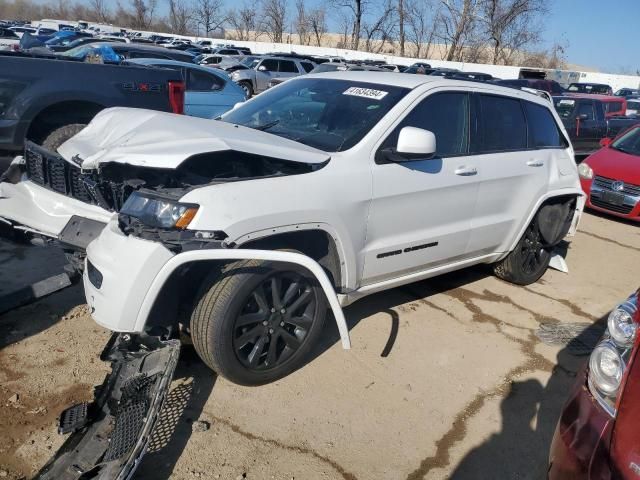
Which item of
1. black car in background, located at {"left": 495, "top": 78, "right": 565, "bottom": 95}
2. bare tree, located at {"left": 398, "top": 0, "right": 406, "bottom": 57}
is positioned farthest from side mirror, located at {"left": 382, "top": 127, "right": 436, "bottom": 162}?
bare tree, located at {"left": 398, "top": 0, "right": 406, "bottom": 57}

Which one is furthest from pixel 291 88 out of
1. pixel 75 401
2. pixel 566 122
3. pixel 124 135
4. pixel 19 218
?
pixel 566 122

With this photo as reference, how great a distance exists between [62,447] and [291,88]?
295 centimetres

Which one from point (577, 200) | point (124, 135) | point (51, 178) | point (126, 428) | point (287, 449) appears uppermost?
point (124, 135)

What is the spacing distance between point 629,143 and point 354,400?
791 cm

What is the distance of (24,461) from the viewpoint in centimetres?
259

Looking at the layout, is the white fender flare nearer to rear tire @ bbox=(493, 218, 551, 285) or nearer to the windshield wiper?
the windshield wiper

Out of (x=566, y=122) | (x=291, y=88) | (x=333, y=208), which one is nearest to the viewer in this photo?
(x=333, y=208)

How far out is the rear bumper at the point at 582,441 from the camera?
1.90 metres

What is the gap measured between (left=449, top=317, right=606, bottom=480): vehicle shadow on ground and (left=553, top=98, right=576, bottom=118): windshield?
32.5ft

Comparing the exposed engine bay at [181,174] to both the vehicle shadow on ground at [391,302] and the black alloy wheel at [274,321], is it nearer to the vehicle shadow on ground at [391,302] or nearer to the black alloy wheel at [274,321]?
the black alloy wheel at [274,321]

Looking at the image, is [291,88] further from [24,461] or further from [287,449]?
[24,461]

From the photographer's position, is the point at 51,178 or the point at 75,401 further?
the point at 51,178

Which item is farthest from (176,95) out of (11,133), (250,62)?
(250,62)

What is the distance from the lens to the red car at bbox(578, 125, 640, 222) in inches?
317
